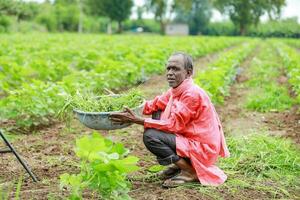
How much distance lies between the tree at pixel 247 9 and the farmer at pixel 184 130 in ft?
212

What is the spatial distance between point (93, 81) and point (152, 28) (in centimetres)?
7373

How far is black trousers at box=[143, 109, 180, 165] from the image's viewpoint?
417 centimetres

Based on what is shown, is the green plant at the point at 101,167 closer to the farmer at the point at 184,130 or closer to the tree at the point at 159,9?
the farmer at the point at 184,130

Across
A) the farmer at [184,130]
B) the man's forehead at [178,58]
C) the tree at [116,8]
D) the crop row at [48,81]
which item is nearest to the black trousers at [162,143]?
the farmer at [184,130]

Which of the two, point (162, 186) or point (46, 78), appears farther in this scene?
point (46, 78)

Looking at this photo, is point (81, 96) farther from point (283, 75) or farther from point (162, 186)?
point (283, 75)

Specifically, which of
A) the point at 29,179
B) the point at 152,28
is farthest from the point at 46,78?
the point at 152,28

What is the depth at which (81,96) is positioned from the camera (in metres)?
4.40

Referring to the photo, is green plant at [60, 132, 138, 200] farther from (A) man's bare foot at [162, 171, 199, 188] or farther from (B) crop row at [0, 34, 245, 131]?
(B) crop row at [0, 34, 245, 131]

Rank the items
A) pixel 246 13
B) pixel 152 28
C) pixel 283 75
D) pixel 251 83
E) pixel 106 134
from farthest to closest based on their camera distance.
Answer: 1. pixel 152 28
2. pixel 246 13
3. pixel 283 75
4. pixel 251 83
5. pixel 106 134

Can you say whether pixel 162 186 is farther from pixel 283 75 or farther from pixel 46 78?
pixel 283 75

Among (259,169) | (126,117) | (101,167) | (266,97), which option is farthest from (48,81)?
(101,167)

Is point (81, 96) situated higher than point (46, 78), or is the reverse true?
point (81, 96)

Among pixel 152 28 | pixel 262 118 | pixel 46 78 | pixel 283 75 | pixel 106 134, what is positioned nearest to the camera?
pixel 106 134
